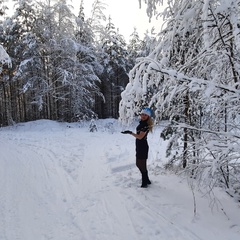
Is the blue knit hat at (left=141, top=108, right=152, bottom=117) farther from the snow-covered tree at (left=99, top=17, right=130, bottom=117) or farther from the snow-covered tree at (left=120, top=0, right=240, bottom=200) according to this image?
the snow-covered tree at (left=99, top=17, right=130, bottom=117)

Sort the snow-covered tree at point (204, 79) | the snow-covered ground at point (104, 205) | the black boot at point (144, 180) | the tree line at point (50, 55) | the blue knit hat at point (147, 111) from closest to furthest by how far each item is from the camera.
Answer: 1. the snow-covered tree at point (204, 79)
2. the snow-covered ground at point (104, 205)
3. the blue knit hat at point (147, 111)
4. the black boot at point (144, 180)
5. the tree line at point (50, 55)

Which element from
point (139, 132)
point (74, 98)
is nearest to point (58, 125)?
point (74, 98)

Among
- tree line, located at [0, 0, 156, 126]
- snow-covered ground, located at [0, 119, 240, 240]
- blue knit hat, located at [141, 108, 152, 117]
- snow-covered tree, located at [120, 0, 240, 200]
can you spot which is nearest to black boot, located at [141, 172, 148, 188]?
snow-covered ground, located at [0, 119, 240, 240]

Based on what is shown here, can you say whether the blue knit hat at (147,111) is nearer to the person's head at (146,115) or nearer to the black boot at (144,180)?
the person's head at (146,115)

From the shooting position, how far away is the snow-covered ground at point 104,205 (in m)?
4.31

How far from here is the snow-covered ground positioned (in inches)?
170

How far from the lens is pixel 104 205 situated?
17.7 ft

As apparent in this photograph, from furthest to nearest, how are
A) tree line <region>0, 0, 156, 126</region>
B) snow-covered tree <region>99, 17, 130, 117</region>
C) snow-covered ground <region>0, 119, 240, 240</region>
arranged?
1. snow-covered tree <region>99, 17, 130, 117</region>
2. tree line <region>0, 0, 156, 126</region>
3. snow-covered ground <region>0, 119, 240, 240</region>

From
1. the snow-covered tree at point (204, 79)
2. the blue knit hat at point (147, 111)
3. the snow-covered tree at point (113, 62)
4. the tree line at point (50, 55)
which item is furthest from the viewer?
the snow-covered tree at point (113, 62)

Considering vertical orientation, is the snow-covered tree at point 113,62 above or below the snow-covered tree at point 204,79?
above

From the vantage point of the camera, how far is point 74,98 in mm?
26781

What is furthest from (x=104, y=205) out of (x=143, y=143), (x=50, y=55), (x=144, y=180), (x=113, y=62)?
(x=113, y=62)

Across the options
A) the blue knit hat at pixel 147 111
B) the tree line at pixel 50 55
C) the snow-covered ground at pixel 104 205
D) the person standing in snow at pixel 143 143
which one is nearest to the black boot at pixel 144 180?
the person standing in snow at pixel 143 143

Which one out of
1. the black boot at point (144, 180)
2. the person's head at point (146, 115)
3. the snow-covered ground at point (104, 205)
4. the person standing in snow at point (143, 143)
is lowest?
the snow-covered ground at point (104, 205)
